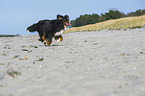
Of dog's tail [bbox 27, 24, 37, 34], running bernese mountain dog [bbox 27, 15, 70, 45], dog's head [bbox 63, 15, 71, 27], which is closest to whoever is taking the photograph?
dog's head [bbox 63, 15, 71, 27]

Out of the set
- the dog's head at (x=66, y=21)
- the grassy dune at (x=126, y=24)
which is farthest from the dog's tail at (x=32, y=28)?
the grassy dune at (x=126, y=24)

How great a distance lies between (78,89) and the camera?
299 centimetres

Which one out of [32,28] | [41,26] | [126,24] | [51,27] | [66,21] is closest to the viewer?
[66,21]

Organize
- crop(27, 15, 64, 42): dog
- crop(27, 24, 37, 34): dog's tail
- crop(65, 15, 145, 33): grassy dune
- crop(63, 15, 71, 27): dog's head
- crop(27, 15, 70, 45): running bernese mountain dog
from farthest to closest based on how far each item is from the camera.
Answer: crop(65, 15, 145, 33): grassy dune, crop(27, 24, 37, 34): dog's tail, crop(27, 15, 64, 42): dog, crop(27, 15, 70, 45): running bernese mountain dog, crop(63, 15, 71, 27): dog's head

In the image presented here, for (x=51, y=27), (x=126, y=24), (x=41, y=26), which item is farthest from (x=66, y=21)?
(x=126, y=24)

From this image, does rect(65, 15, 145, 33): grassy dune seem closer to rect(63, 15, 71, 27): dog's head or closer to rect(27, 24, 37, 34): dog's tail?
rect(63, 15, 71, 27): dog's head

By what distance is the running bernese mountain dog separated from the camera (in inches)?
344

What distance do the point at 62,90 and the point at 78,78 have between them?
2.62 feet

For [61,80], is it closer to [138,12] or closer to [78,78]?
[78,78]

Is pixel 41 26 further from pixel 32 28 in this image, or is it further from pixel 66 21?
pixel 66 21

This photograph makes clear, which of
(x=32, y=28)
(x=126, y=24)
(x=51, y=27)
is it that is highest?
(x=32, y=28)

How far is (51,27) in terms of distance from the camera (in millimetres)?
9047

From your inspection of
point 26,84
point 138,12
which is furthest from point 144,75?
point 138,12

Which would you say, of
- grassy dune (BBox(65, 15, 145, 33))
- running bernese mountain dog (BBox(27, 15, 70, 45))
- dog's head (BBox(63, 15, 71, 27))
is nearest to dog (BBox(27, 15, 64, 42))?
running bernese mountain dog (BBox(27, 15, 70, 45))
